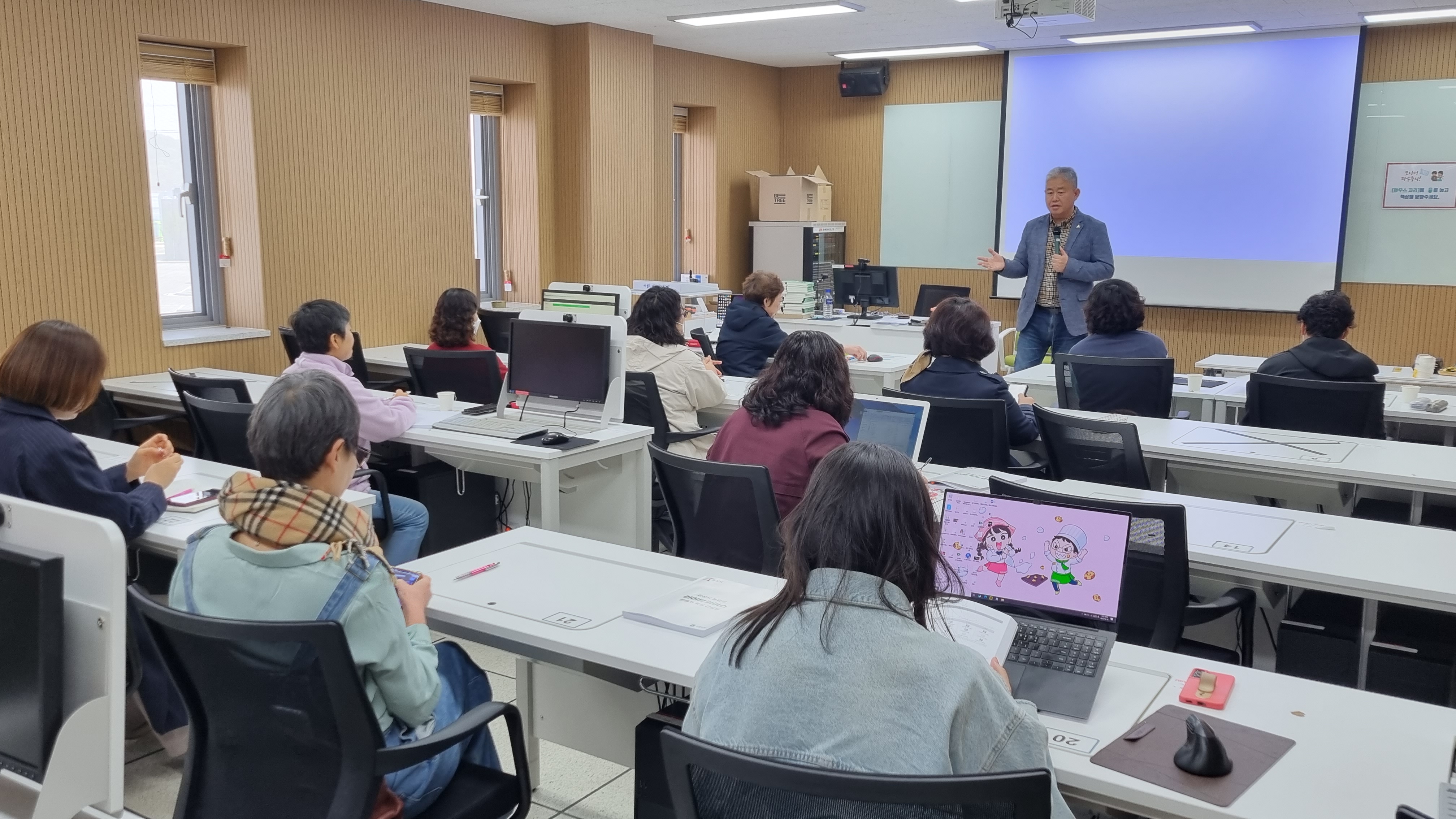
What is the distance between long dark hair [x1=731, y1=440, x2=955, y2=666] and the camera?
1.49 meters

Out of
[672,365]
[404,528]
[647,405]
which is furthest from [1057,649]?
[672,365]

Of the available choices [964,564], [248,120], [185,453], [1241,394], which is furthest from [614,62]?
[964,564]

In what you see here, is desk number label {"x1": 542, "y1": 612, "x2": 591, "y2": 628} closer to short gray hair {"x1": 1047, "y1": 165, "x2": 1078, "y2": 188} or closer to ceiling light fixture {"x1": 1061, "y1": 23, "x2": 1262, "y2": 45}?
short gray hair {"x1": 1047, "y1": 165, "x2": 1078, "y2": 188}

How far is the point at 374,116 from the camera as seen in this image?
698 cm

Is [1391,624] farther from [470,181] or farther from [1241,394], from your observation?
[470,181]

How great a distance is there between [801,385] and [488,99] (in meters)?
5.78

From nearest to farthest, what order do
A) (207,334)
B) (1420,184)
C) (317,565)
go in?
(317,565) < (207,334) < (1420,184)

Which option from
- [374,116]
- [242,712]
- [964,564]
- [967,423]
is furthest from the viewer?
[374,116]

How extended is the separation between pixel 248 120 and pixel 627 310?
8.82 ft

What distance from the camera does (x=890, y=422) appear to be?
343 cm

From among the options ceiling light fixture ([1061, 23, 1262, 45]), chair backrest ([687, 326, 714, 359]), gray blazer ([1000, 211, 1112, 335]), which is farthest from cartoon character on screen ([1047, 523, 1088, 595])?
ceiling light fixture ([1061, 23, 1262, 45])

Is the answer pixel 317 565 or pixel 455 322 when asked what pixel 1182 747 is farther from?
pixel 455 322

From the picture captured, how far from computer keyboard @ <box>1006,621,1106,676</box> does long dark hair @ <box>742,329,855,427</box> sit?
4.01 feet

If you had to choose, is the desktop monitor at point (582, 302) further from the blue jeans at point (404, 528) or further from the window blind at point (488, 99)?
the window blind at point (488, 99)
